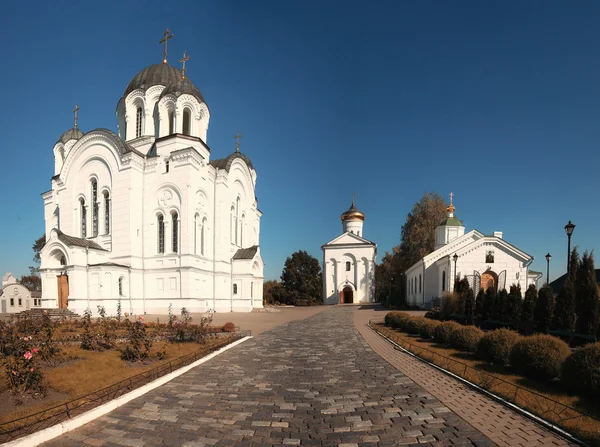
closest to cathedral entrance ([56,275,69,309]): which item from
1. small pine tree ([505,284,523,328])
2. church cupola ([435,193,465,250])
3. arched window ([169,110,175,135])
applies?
arched window ([169,110,175,135])

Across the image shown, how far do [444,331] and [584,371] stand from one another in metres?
6.05

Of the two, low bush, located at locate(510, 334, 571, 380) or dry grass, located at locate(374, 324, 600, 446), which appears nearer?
dry grass, located at locate(374, 324, 600, 446)

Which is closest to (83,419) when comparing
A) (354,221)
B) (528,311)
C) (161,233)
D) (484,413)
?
(484,413)

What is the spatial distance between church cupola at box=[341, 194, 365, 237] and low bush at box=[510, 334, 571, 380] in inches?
1698

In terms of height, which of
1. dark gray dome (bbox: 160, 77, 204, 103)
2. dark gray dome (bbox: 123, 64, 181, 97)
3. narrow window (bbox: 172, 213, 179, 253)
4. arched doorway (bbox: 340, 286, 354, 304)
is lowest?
arched doorway (bbox: 340, 286, 354, 304)

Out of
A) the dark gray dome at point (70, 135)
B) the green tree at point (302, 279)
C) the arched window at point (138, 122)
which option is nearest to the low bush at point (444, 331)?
the arched window at point (138, 122)

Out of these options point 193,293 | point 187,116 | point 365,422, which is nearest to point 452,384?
point 365,422

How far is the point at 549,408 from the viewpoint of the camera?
5883 mm

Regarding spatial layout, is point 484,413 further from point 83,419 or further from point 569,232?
point 569,232

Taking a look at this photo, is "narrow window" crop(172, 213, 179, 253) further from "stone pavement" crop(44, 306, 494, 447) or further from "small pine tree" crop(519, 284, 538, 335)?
"small pine tree" crop(519, 284, 538, 335)

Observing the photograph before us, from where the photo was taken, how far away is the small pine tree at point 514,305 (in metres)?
16.3

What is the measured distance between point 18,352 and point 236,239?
25.8 m

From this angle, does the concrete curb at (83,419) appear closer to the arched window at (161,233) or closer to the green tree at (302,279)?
the arched window at (161,233)

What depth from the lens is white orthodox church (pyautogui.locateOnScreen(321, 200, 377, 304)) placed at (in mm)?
45656
